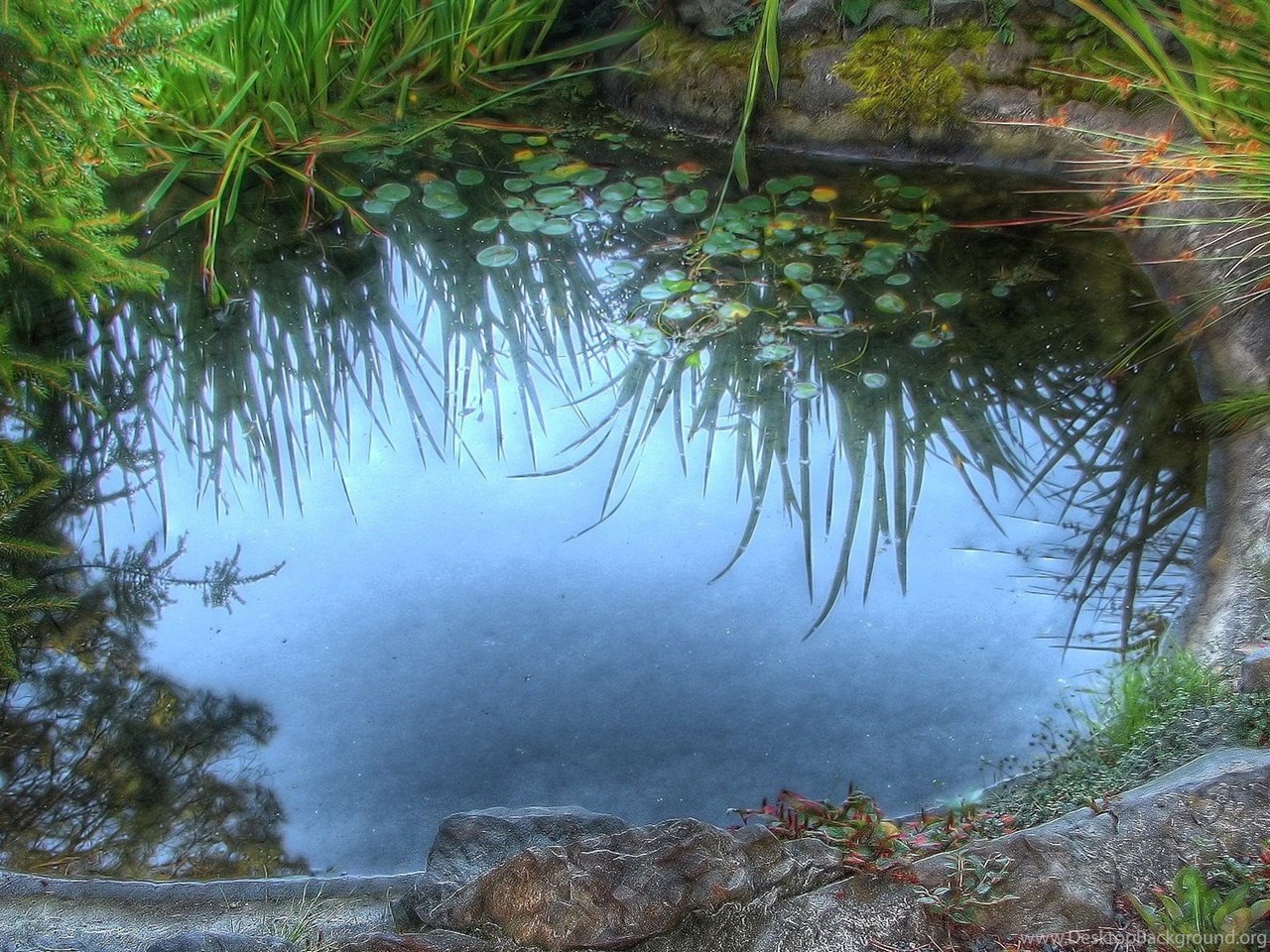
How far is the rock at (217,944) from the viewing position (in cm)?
141

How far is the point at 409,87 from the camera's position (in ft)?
13.1

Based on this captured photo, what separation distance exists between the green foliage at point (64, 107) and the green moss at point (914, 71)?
7.51ft

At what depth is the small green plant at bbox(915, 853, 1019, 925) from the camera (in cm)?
142

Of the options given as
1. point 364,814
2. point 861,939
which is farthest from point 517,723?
point 861,939

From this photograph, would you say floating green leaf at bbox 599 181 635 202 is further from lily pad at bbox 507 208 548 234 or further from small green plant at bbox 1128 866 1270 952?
small green plant at bbox 1128 866 1270 952

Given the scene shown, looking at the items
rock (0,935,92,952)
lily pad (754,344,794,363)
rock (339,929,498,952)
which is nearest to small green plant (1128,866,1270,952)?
rock (339,929,498,952)

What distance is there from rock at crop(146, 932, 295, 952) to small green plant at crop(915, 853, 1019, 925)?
0.83m

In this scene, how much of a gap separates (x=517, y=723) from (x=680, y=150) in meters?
2.43

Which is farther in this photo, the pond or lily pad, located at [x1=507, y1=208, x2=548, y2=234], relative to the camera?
lily pad, located at [x1=507, y1=208, x2=548, y2=234]

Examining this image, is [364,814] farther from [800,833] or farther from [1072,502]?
[1072,502]

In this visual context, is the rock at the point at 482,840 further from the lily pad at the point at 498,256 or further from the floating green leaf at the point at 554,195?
the floating green leaf at the point at 554,195

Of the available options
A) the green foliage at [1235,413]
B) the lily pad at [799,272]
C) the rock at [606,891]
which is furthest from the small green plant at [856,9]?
the rock at [606,891]

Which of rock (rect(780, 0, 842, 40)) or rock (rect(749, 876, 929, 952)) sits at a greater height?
rock (rect(780, 0, 842, 40))

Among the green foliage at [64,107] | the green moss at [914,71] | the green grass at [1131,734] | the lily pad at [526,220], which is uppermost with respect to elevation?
the green moss at [914,71]
